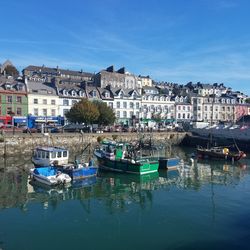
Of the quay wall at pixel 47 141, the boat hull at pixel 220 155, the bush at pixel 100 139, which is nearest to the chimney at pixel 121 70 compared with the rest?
the quay wall at pixel 47 141

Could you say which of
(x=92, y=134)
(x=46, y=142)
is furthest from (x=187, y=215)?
(x=92, y=134)

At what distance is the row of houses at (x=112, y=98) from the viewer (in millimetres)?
66312

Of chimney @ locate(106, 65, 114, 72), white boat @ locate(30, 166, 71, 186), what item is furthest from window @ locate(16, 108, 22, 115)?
chimney @ locate(106, 65, 114, 72)

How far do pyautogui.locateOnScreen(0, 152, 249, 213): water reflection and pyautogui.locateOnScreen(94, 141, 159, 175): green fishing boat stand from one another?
0.70 meters

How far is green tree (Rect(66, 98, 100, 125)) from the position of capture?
62.5 metres

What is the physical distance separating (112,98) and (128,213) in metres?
59.6

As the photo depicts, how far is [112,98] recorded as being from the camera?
80.3 metres

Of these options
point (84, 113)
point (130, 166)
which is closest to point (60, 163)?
point (130, 166)

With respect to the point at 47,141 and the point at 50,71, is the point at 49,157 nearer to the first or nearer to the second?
the point at 47,141

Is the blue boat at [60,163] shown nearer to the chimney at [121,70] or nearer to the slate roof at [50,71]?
the chimney at [121,70]

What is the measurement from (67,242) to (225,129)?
52047mm

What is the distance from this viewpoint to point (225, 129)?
64312 mm

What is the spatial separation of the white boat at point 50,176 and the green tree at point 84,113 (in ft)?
107

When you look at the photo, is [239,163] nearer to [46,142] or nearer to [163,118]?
[46,142]
